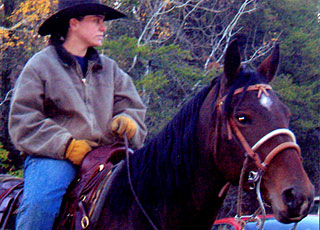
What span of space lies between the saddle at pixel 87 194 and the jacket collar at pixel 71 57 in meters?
0.66

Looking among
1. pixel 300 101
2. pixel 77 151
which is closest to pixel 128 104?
pixel 77 151

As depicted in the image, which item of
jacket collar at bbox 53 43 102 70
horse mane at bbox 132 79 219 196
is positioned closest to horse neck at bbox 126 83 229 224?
horse mane at bbox 132 79 219 196

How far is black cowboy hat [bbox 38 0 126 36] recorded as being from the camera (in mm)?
3502

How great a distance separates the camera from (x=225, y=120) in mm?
2582

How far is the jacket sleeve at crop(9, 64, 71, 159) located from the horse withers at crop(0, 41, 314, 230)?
464mm

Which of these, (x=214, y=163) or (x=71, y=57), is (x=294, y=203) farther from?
(x=71, y=57)

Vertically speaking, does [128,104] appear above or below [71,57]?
below

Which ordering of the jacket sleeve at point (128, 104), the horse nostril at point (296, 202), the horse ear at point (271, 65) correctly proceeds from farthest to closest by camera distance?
1. the jacket sleeve at point (128, 104)
2. the horse ear at point (271, 65)
3. the horse nostril at point (296, 202)

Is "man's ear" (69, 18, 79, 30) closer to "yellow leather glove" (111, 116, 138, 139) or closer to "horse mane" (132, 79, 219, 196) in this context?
"yellow leather glove" (111, 116, 138, 139)

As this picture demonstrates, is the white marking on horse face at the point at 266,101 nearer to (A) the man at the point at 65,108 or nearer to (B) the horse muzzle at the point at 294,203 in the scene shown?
(B) the horse muzzle at the point at 294,203

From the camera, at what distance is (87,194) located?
300cm

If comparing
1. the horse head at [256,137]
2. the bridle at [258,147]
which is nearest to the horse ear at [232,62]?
the horse head at [256,137]

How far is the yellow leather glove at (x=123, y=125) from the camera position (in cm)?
339

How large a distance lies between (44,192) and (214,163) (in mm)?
1153
